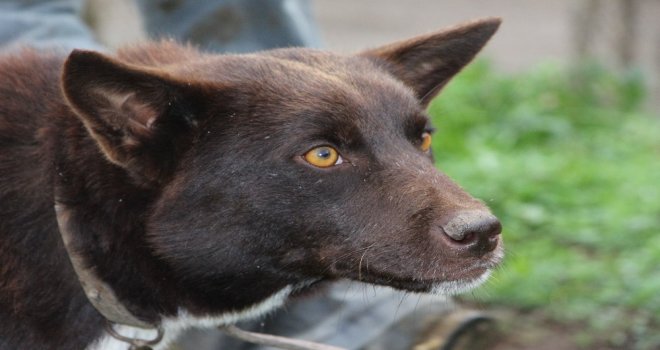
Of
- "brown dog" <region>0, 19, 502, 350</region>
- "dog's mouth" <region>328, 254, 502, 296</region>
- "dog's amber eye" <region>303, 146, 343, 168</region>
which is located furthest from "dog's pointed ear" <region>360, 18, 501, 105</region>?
"dog's mouth" <region>328, 254, 502, 296</region>

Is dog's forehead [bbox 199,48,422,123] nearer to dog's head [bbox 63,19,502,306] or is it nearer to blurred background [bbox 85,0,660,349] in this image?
dog's head [bbox 63,19,502,306]

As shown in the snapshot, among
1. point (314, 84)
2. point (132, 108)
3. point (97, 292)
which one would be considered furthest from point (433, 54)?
point (97, 292)

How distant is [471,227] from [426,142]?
506 millimetres

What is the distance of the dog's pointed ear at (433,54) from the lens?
3.23 meters

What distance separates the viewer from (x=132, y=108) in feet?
8.79

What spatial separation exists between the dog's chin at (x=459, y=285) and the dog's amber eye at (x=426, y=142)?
43cm

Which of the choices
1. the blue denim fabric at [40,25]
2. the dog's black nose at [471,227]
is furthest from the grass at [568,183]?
the blue denim fabric at [40,25]

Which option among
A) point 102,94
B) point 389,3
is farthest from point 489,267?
point 389,3

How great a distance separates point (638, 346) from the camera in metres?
3.91

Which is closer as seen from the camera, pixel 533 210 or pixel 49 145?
pixel 49 145

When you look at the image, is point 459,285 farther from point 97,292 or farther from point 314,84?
Answer: point 97,292

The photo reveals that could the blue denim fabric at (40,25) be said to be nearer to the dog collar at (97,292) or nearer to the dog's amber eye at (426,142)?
the dog collar at (97,292)

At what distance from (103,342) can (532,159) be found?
11.4 ft

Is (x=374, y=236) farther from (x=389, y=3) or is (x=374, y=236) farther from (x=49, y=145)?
(x=389, y=3)
